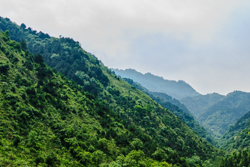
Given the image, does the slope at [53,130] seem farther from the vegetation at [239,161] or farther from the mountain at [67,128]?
the vegetation at [239,161]

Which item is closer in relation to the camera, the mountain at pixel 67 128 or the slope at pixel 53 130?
the slope at pixel 53 130

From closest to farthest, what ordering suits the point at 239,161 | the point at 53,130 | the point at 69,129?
the point at 53,130 < the point at 69,129 < the point at 239,161

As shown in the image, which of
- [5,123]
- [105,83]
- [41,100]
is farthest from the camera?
[105,83]

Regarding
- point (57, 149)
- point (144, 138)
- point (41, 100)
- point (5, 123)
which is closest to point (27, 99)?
point (41, 100)

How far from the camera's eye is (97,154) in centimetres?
3894

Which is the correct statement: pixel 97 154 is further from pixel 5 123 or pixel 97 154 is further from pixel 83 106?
pixel 83 106

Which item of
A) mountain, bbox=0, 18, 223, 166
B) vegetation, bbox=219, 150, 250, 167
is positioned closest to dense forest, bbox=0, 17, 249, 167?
mountain, bbox=0, 18, 223, 166

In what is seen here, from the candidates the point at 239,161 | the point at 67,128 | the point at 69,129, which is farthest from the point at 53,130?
the point at 239,161

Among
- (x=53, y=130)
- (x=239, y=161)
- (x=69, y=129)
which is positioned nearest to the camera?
(x=53, y=130)

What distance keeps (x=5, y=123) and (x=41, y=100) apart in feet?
66.1

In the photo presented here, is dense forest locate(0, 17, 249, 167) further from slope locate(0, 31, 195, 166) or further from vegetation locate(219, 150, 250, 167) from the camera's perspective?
vegetation locate(219, 150, 250, 167)

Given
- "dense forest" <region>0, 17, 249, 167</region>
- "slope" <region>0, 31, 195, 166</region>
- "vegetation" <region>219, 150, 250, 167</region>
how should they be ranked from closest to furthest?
"slope" <region>0, 31, 195, 166</region>
"dense forest" <region>0, 17, 249, 167</region>
"vegetation" <region>219, 150, 250, 167</region>

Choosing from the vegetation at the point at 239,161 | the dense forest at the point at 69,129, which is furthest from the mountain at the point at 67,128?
the vegetation at the point at 239,161

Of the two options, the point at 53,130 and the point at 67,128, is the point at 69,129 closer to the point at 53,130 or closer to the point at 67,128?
the point at 67,128
